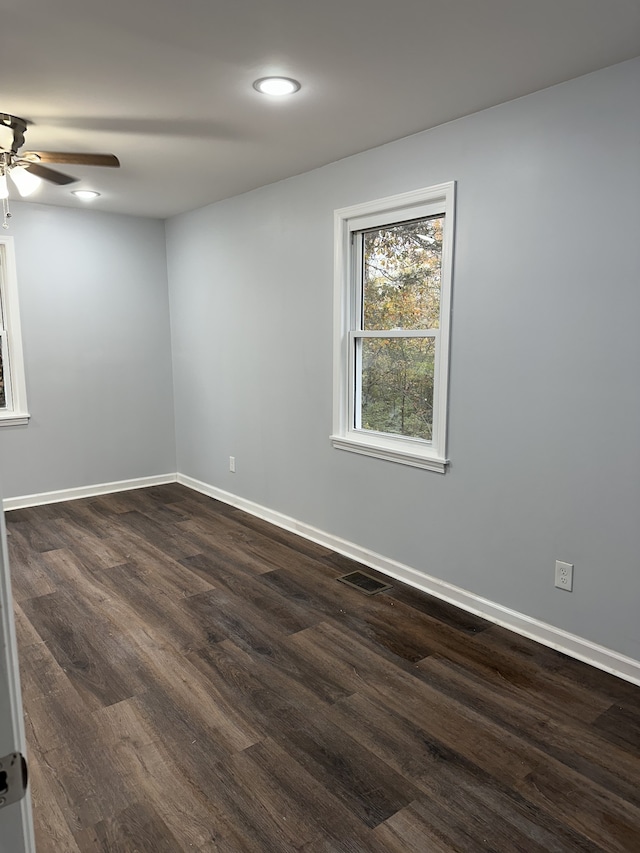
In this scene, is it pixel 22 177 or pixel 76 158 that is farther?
pixel 22 177

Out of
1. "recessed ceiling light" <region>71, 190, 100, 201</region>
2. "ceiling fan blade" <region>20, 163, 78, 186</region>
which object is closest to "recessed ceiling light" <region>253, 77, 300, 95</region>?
"ceiling fan blade" <region>20, 163, 78, 186</region>

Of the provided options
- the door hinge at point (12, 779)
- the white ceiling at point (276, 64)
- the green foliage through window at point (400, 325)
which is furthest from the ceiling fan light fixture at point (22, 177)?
the door hinge at point (12, 779)

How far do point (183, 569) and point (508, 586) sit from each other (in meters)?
1.89

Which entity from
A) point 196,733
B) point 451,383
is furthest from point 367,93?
point 196,733

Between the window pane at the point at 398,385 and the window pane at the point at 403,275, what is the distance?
12cm

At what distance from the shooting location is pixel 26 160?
9.97 feet

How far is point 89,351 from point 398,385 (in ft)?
9.58

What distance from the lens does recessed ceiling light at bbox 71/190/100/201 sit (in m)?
4.22

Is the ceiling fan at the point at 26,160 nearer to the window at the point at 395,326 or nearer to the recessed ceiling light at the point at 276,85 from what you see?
the recessed ceiling light at the point at 276,85

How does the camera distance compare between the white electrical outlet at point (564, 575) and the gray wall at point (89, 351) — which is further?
the gray wall at point (89, 351)

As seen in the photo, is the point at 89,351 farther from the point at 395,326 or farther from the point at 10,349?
the point at 395,326

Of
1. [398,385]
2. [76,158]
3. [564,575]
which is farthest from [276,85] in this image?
[564,575]

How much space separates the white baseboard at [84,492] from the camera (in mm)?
4871

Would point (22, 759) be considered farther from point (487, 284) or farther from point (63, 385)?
point (63, 385)
